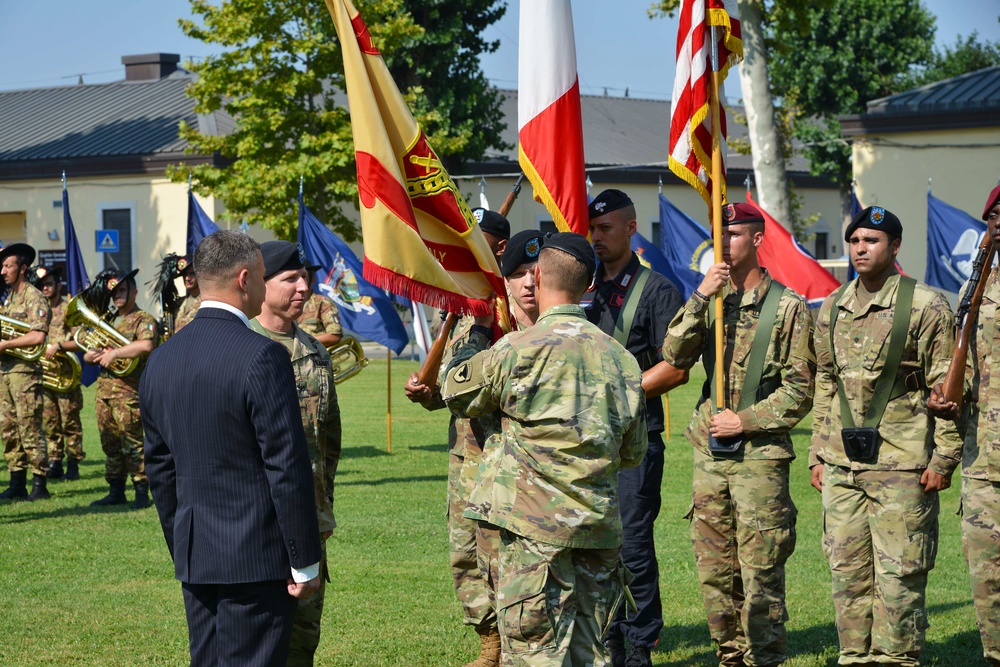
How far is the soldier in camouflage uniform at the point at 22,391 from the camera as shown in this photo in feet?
42.3

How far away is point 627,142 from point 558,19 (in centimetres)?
4535

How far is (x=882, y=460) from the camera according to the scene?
6.58m

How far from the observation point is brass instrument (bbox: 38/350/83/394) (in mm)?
14836

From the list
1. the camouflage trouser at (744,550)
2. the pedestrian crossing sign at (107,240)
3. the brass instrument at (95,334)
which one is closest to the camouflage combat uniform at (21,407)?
the brass instrument at (95,334)

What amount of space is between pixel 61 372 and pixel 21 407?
5.56 feet

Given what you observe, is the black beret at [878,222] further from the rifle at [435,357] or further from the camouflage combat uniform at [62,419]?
the camouflage combat uniform at [62,419]

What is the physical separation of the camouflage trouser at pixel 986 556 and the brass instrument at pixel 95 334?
8745 millimetres

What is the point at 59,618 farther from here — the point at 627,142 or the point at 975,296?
the point at 627,142

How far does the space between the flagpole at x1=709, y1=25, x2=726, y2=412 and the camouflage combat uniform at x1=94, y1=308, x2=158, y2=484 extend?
7677 millimetres

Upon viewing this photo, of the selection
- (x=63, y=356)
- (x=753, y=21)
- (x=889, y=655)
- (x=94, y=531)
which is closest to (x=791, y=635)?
(x=889, y=655)

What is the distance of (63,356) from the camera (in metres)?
14.9

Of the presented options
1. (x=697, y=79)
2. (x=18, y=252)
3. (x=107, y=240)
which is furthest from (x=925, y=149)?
(x=697, y=79)

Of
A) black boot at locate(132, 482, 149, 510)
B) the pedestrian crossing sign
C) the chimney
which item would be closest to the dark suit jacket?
black boot at locate(132, 482, 149, 510)

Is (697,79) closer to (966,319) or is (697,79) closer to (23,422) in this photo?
(966,319)
